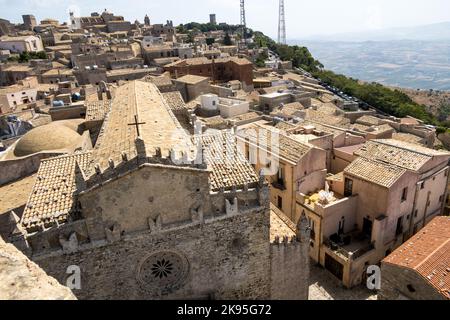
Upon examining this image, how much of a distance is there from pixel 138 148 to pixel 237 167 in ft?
17.1

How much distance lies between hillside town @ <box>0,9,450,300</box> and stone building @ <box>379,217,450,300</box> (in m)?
0.06

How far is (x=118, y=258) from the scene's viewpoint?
13672 mm

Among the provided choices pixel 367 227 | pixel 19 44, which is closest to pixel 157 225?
pixel 367 227

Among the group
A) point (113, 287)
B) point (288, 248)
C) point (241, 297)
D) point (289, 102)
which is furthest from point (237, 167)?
point (289, 102)

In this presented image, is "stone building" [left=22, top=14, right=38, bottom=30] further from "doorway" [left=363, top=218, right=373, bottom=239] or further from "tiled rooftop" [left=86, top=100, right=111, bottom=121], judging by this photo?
"doorway" [left=363, top=218, right=373, bottom=239]

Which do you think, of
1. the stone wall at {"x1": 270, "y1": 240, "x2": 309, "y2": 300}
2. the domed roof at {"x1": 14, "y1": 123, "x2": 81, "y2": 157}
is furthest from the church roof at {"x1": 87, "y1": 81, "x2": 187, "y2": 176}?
the stone wall at {"x1": 270, "y1": 240, "x2": 309, "y2": 300}

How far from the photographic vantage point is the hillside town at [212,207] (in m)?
12.9

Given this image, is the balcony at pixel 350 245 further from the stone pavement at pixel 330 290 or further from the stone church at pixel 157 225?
the stone church at pixel 157 225

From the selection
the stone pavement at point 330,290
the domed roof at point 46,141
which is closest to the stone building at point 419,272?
the stone pavement at point 330,290

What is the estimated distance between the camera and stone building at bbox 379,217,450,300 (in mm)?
14617

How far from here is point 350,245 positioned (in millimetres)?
22875

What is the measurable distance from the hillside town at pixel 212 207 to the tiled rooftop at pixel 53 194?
7 centimetres

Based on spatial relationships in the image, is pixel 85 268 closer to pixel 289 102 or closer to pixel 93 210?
pixel 93 210
